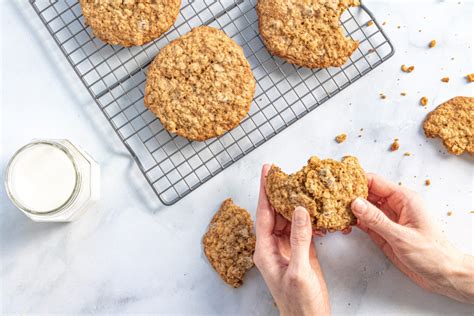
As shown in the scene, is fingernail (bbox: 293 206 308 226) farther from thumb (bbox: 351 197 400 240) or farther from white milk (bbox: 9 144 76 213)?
white milk (bbox: 9 144 76 213)

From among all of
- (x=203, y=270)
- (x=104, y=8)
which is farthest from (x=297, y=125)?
(x=104, y=8)

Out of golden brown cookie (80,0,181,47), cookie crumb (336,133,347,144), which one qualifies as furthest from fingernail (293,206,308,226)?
golden brown cookie (80,0,181,47)

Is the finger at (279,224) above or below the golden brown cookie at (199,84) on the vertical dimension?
below

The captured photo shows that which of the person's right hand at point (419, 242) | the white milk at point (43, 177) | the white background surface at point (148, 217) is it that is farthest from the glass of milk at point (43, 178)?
the person's right hand at point (419, 242)

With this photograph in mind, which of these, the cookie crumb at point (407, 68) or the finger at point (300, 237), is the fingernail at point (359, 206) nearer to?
the finger at point (300, 237)

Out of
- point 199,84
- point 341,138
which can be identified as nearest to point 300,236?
point 341,138
